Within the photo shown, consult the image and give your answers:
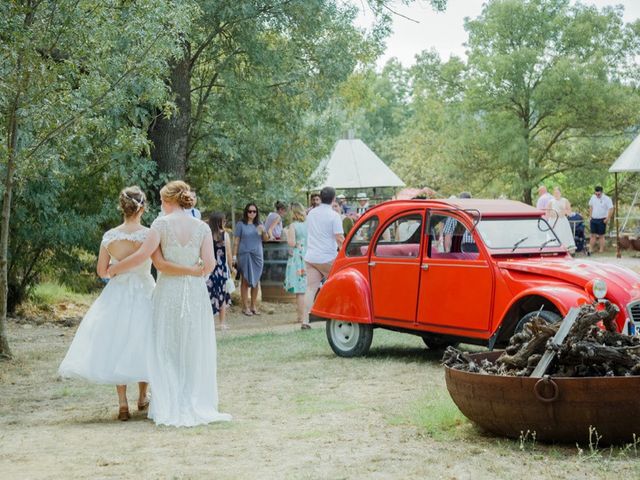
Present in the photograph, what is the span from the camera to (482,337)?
10.6 metres

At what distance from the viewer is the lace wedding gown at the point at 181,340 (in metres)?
8.69

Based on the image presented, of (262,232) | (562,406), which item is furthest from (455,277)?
(262,232)

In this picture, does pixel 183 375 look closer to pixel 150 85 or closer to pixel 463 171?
pixel 150 85

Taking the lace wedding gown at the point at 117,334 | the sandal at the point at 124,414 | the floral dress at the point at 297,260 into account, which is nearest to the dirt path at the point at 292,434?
the sandal at the point at 124,414

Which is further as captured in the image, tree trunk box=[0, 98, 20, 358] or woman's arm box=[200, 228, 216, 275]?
tree trunk box=[0, 98, 20, 358]

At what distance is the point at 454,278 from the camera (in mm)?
10977

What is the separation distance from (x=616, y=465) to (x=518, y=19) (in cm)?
3303

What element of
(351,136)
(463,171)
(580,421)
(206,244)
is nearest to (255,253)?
(206,244)

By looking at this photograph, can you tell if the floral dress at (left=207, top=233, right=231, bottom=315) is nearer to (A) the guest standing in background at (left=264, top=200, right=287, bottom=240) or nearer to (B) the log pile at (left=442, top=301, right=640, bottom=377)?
(A) the guest standing in background at (left=264, top=200, right=287, bottom=240)

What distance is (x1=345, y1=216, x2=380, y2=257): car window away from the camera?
479 inches

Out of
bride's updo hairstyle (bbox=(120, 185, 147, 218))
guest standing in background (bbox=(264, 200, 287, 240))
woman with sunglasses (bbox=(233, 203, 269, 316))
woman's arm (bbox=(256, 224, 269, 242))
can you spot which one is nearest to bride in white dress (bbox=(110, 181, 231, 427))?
bride's updo hairstyle (bbox=(120, 185, 147, 218))

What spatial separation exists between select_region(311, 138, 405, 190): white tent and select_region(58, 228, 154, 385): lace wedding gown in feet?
67.0

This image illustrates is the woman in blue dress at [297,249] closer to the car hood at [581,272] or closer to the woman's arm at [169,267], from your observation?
the car hood at [581,272]

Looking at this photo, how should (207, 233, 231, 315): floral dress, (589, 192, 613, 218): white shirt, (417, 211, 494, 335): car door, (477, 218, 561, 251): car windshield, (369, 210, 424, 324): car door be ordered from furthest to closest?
(589, 192, 613, 218): white shirt, (207, 233, 231, 315): floral dress, (369, 210, 424, 324): car door, (477, 218, 561, 251): car windshield, (417, 211, 494, 335): car door
